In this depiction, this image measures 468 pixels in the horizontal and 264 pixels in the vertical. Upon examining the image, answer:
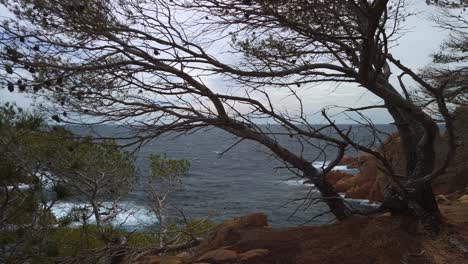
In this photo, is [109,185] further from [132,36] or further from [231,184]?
[231,184]

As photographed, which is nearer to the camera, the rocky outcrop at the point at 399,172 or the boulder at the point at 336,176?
the rocky outcrop at the point at 399,172

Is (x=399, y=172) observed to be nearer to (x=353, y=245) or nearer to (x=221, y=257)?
(x=353, y=245)

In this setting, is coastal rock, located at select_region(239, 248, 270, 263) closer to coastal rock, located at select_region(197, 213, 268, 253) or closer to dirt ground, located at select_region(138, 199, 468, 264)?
dirt ground, located at select_region(138, 199, 468, 264)

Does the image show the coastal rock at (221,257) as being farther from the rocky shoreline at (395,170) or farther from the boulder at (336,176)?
the boulder at (336,176)

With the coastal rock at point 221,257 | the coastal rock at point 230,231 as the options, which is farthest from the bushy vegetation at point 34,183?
the coastal rock at point 221,257

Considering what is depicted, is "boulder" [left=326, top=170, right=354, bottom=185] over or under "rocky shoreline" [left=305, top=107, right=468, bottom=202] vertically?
under

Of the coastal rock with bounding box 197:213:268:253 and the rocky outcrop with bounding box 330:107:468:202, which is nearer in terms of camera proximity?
the coastal rock with bounding box 197:213:268:253

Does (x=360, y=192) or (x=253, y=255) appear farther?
(x=360, y=192)

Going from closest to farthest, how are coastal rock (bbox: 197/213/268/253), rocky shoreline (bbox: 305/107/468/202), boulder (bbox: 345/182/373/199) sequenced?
coastal rock (bbox: 197/213/268/253), rocky shoreline (bbox: 305/107/468/202), boulder (bbox: 345/182/373/199)

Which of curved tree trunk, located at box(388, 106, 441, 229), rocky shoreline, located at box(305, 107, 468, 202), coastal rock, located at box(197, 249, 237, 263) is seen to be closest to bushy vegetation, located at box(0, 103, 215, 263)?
coastal rock, located at box(197, 249, 237, 263)

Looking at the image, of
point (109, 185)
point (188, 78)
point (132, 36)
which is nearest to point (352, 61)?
point (188, 78)

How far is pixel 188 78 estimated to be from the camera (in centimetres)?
523

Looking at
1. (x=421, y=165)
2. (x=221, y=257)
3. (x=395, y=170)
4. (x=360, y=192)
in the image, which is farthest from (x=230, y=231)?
(x=360, y=192)

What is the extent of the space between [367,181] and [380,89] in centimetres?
2689
